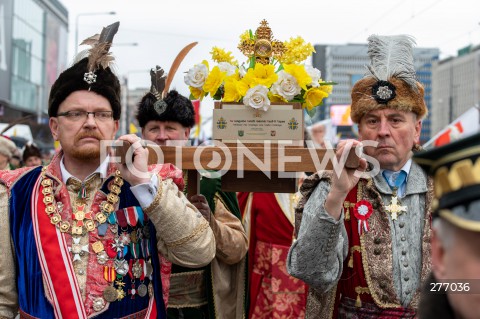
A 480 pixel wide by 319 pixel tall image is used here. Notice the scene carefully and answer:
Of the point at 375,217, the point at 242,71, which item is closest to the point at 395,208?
the point at 375,217

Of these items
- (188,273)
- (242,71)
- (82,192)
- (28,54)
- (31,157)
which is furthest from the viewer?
(28,54)

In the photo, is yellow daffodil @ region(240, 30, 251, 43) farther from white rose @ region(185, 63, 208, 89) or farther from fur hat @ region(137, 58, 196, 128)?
fur hat @ region(137, 58, 196, 128)

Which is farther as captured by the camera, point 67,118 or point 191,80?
point 191,80

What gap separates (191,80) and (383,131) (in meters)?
1.06

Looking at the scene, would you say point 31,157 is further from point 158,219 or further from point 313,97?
point 158,219

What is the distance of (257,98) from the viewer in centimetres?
353

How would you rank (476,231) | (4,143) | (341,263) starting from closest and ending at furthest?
(476,231)
(341,263)
(4,143)

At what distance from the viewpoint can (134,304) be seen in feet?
10.6

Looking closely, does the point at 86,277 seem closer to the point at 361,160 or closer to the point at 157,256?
the point at 157,256

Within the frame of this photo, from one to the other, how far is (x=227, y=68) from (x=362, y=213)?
1038 mm

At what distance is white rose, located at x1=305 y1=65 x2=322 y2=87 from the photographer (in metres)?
3.68

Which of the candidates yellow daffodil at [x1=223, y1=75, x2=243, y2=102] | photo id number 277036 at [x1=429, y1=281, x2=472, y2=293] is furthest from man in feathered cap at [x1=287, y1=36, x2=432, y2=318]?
photo id number 277036 at [x1=429, y1=281, x2=472, y2=293]

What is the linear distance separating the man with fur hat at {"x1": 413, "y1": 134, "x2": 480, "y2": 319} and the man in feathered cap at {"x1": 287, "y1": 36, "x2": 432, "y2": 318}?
4.52 feet

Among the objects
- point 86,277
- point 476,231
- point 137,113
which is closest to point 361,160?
point 86,277
